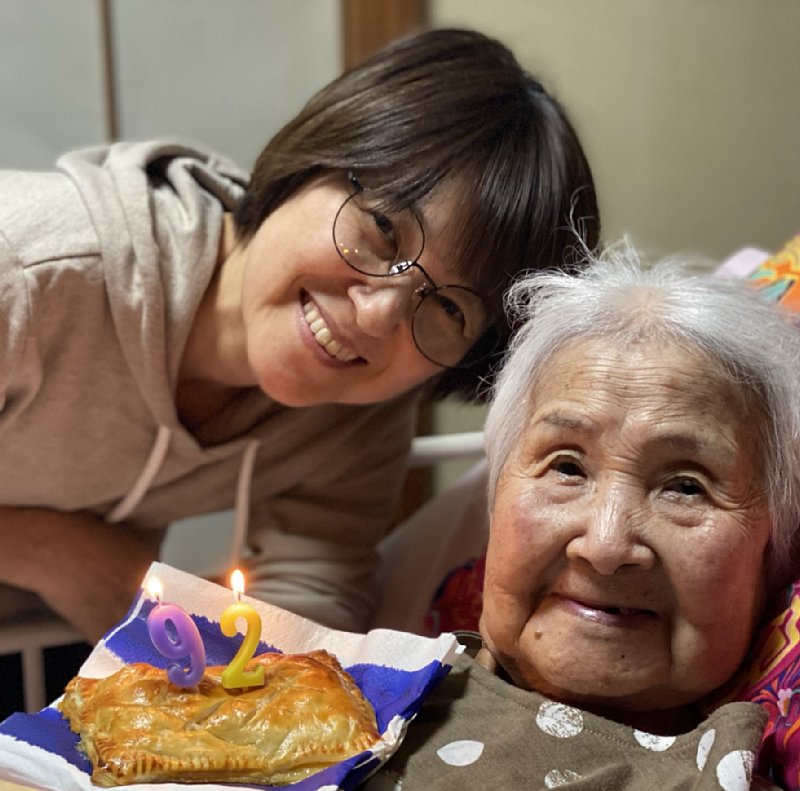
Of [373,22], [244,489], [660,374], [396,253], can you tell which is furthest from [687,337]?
[373,22]

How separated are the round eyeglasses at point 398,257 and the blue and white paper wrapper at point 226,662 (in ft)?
1.41

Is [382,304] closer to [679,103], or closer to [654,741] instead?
[654,741]

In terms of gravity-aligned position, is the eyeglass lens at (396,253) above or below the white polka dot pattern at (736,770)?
above

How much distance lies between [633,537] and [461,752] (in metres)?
0.27

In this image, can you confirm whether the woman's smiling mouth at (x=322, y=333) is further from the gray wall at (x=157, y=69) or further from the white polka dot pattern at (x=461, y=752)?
the gray wall at (x=157, y=69)

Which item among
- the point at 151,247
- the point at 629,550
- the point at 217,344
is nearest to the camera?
the point at 629,550

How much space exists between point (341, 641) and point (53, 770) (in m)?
0.36

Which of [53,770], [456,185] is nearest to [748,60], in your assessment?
[456,185]

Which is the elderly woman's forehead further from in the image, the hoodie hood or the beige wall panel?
the beige wall panel

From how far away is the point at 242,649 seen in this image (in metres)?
0.98

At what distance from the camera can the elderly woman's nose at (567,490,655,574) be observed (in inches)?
40.0

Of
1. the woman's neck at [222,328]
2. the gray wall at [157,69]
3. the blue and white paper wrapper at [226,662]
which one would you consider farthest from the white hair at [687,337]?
the gray wall at [157,69]

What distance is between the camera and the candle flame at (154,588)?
1.02 meters

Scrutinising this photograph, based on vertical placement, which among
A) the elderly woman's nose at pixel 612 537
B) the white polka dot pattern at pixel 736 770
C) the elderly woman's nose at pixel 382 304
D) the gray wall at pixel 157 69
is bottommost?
the white polka dot pattern at pixel 736 770
